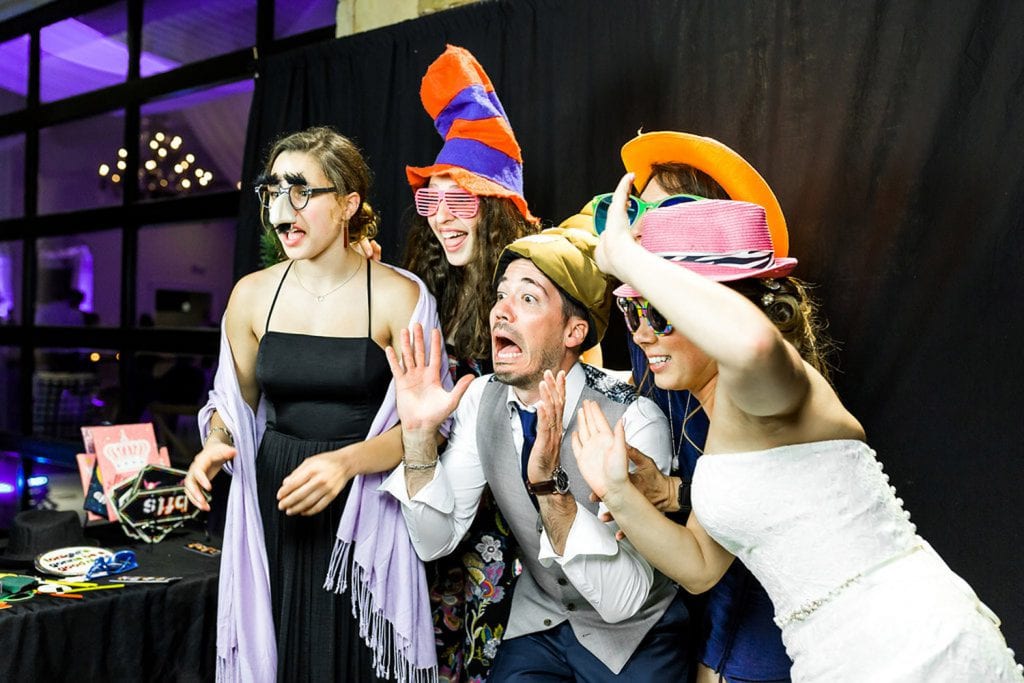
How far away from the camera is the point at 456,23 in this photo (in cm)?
318

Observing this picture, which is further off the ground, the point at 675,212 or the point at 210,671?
the point at 675,212

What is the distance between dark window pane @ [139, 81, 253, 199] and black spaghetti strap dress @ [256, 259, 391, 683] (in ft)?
11.7

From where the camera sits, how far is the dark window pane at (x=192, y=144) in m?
5.32

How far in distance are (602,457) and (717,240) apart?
1.47ft

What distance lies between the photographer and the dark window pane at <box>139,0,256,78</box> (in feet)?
16.3

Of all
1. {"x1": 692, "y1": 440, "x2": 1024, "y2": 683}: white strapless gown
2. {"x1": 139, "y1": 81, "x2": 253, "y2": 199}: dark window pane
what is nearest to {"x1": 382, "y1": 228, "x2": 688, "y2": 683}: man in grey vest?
{"x1": 692, "y1": 440, "x2": 1024, "y2": 683}: white strapless gown

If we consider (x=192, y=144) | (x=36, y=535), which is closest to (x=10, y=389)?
(x=192, y=144)

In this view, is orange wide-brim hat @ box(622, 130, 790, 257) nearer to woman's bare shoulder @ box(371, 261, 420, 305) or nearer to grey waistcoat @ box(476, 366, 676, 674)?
grey waistcoat @ box(476, 366, 676, 674)

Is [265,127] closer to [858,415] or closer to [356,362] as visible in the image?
[356,362]

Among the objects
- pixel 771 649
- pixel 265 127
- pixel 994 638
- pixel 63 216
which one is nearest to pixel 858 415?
pixel 771 649

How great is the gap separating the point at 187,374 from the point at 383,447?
139 inches

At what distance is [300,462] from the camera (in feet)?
6.86

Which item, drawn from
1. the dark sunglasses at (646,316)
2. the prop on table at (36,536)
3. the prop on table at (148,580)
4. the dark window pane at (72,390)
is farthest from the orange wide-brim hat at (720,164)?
the dark window pane at (72,390)

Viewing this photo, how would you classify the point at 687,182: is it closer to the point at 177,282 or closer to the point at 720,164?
the point at 720,164
